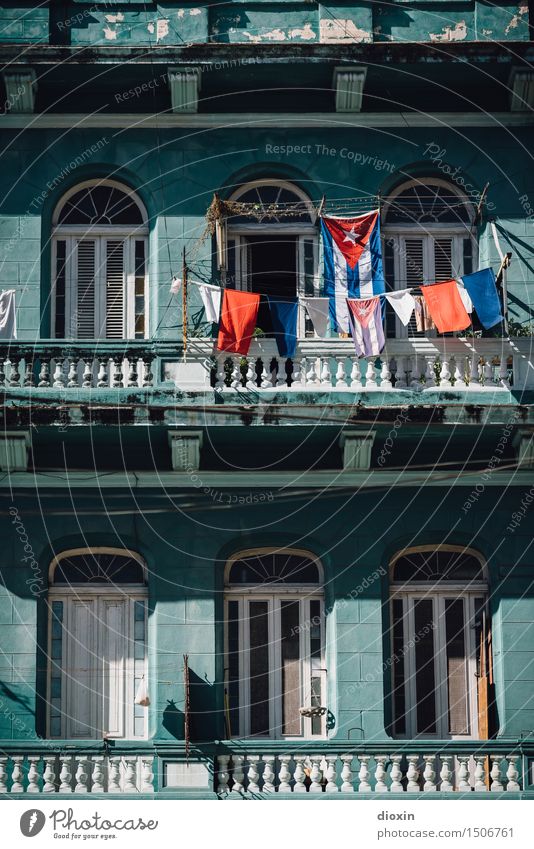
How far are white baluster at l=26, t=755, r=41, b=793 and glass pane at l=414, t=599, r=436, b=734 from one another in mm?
6358

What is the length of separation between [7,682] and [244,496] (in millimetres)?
4915

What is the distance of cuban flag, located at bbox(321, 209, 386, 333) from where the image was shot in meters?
34.6

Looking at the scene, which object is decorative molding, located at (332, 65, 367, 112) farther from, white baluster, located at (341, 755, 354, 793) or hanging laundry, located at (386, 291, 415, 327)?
white baluster, located at (341, 755, 354, 793)

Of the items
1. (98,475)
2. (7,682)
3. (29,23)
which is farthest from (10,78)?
(7,682)

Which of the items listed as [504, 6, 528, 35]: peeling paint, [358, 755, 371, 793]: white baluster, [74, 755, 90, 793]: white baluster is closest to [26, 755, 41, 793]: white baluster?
[74, 755, 90, 793]: white baluster

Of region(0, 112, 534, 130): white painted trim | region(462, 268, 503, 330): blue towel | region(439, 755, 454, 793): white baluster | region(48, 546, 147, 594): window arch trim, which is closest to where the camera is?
region(439, 755, 454, 793): white baluster

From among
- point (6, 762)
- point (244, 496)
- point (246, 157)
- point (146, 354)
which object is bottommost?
point (6, 762)

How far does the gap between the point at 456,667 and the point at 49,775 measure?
7014 millimetres

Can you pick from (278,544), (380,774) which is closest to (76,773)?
(380,774)

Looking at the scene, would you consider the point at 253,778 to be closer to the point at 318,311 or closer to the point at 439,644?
the point at 439,644

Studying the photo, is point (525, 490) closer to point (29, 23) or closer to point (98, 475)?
point (98, 475)

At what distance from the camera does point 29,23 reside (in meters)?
36.1

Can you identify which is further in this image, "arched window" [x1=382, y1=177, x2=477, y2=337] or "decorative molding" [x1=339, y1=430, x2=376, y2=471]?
"arched window" [x1=382, y1=177, x2=477, y2=337]

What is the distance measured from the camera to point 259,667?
34.2 m
